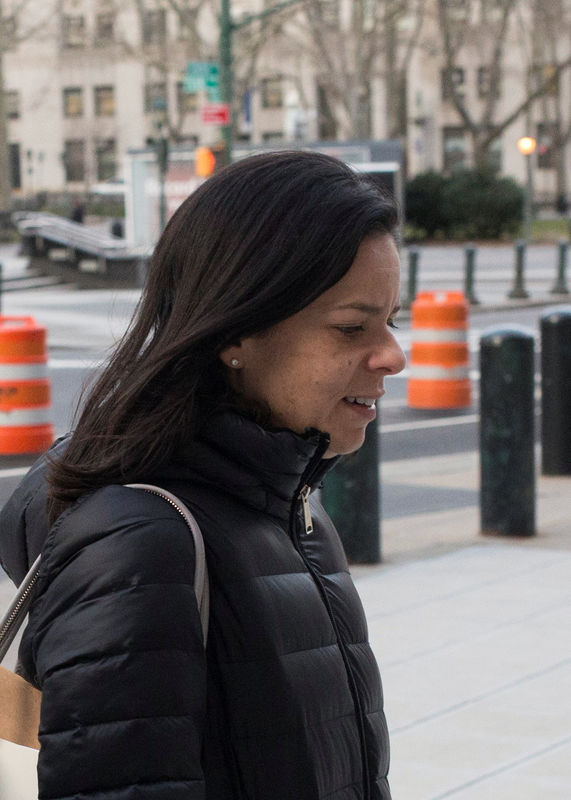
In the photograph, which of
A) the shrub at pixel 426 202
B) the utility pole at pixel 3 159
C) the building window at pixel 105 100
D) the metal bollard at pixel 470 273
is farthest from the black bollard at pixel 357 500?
the building window at pixel 105 100

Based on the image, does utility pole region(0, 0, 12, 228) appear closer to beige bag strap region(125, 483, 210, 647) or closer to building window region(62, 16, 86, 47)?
building window region(62, 16, 86, 47)

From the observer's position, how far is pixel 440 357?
14.3 m

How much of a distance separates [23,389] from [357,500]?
4.50 m

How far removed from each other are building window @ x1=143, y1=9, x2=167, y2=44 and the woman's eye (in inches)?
2421

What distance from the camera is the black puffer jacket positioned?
1512mm

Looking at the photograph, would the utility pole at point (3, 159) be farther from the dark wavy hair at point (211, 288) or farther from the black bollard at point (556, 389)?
the dark wavy hair at point (211, 288)

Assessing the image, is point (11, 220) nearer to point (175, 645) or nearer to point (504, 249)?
point (504, 249)

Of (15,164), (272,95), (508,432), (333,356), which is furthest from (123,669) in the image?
(15,164)

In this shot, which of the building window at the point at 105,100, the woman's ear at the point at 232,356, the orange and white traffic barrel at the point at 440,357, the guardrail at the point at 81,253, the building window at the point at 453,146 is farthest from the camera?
the building window at the point at 105,100

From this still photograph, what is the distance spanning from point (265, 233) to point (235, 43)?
5938 cm

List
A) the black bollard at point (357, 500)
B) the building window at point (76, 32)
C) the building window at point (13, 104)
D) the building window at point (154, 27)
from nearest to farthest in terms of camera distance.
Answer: the black bollard at point (357, 500) → the building window at point (154, 27) → the building window at point (76, 32) → the building window at point (13, 104)

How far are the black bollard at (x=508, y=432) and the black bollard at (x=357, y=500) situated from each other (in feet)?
2.95

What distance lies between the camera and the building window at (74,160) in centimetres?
10306

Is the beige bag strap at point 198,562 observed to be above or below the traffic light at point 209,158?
below
